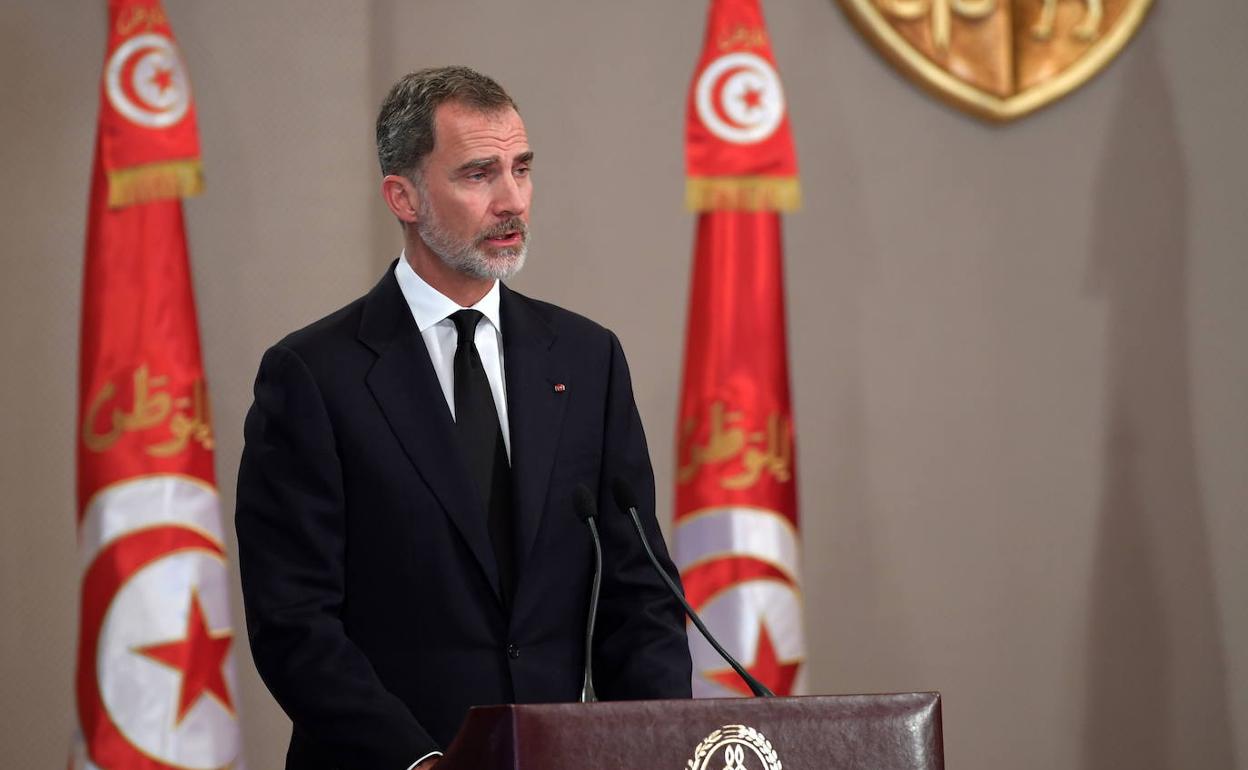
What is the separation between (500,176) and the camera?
6.35 feet

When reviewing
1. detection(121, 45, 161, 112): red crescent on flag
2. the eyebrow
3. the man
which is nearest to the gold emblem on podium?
the man

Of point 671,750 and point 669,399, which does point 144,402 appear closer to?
point 669,399

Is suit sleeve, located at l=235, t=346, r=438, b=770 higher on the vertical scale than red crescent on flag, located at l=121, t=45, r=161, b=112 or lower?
lower

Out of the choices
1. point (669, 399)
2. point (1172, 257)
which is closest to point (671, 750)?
point (669, 399)

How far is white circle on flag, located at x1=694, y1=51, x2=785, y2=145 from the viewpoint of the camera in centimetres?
379

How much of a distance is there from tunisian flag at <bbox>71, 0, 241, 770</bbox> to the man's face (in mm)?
1696

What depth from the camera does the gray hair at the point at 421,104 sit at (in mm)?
1923

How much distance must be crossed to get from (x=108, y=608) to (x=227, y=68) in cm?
142

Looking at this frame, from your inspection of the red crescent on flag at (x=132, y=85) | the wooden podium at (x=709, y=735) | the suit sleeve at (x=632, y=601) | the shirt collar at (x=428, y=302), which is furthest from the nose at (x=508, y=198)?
the red crescent on flag at (x=132, y=85)

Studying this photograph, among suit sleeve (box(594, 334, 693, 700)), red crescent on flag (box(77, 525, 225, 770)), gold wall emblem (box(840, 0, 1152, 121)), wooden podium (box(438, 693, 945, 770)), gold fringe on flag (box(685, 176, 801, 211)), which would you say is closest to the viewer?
wooden podium (box(438, 693, 945, 770))

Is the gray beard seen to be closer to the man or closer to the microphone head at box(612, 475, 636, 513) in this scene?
the man

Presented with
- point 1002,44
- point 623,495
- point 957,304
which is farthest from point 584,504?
point 1002,44

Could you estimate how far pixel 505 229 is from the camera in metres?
1.92

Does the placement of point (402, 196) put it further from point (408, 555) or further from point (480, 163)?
point (408, 555)
